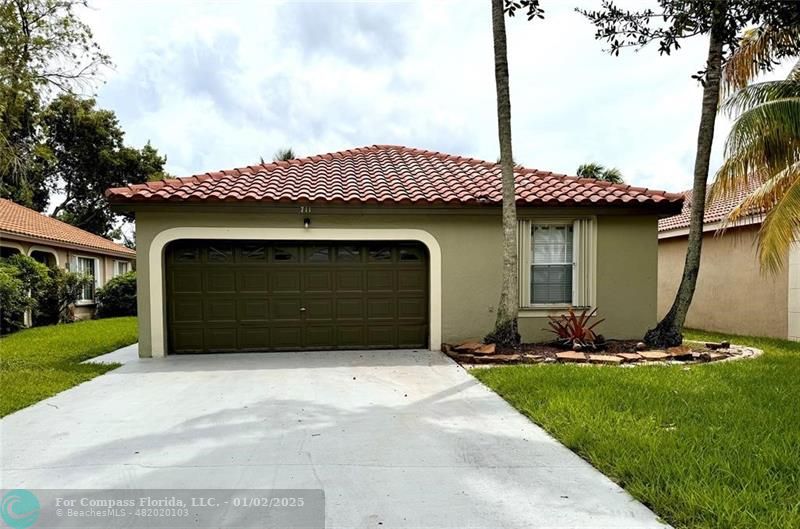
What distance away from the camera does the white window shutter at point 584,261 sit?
9759 millimetres

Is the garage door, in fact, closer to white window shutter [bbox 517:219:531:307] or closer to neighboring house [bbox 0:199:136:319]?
white window shutter [bbox 517:219:531:307]

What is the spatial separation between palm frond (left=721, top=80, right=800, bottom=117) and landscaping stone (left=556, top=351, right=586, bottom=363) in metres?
5.89

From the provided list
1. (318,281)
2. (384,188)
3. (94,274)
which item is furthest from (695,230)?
(94,274)

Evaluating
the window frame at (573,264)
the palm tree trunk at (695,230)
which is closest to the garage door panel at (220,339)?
the window frame at (573,264)

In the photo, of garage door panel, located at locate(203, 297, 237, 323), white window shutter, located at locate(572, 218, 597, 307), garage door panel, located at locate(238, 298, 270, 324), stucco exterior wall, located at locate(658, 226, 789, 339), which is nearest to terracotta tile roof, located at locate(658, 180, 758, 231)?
stucco exterior wall, located at locate(658, 226, 789, 339)

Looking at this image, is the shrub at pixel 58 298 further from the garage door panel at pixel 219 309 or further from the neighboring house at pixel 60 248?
the garage door panel at pixel 219 309

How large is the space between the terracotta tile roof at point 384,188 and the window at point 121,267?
1482 centimetres

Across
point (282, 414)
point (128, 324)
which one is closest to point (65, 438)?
point (282, 414)

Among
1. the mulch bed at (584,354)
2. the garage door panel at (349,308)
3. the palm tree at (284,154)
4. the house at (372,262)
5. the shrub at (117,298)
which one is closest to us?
the mulch bed at (584,354)

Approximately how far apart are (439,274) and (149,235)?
18.3 ft

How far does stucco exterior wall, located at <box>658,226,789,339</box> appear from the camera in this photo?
12.1 m

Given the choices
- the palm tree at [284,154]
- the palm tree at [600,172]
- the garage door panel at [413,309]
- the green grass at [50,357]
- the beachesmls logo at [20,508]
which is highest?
the palm tree at [284,154]

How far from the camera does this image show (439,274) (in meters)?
9.54

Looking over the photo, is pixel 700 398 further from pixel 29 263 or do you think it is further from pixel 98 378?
pixel 29 263
